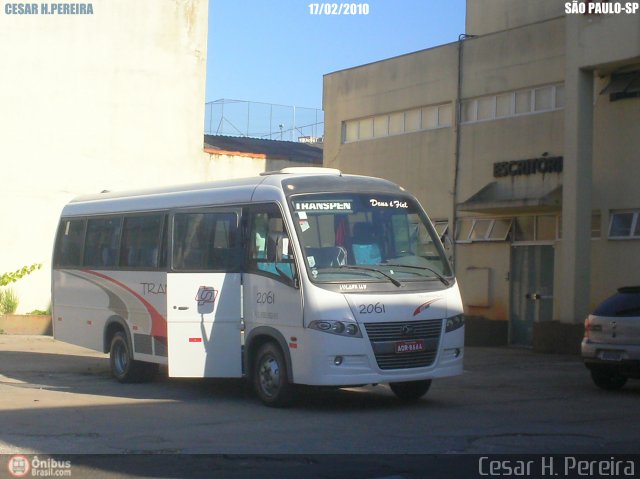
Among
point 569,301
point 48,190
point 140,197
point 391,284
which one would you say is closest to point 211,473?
point 391,284

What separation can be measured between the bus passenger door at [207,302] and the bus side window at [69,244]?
11.9 feet

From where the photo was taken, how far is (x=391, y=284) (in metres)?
12.6

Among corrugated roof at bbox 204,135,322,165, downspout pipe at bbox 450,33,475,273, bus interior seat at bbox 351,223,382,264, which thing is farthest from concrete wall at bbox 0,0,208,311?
bus interior seat at bbox 351,223,382,264

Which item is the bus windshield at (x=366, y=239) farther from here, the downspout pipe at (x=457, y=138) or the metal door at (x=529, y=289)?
the downspout pipe at (x=457, y=138)

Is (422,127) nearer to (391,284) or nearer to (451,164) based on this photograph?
(451,164)

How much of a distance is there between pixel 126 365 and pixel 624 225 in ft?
34.8

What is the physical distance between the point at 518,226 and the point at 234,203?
10993 millimetres

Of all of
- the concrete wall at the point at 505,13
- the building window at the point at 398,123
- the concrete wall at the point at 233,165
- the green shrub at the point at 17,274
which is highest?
the concrete wall at the point at 505,13

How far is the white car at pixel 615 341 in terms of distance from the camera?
14344 millimetres

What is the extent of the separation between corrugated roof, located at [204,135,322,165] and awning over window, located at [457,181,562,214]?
10955mm

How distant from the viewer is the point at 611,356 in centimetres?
1455

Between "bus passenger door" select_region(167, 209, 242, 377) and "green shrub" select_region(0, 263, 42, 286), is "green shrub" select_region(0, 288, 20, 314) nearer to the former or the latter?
"green shrub" select_region(0, 263, 42, 286)

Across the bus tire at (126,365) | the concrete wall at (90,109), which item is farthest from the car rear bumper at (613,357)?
the concrete wall at (90,109)

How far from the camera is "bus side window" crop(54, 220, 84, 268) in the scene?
17.6 meters
